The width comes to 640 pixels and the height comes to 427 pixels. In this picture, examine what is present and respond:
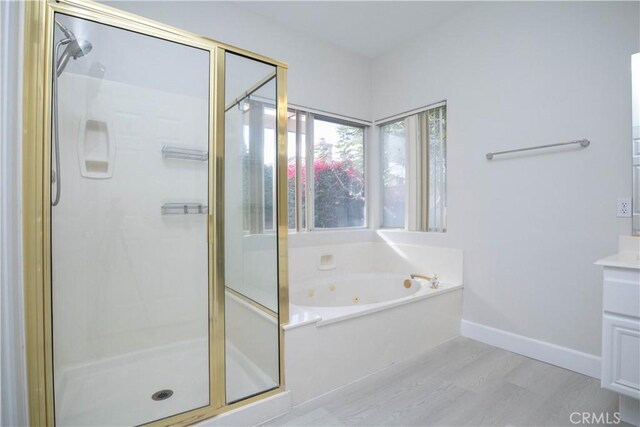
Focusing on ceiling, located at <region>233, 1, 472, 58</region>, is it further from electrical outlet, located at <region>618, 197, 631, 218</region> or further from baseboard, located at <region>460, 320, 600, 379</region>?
baseboard, located at <region>460, 320, 600, 379</region>

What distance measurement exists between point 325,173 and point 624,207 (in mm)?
2169

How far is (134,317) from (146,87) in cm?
149

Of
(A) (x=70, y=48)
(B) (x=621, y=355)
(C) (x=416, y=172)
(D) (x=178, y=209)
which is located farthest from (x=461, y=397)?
(A) (x=70, y=48)

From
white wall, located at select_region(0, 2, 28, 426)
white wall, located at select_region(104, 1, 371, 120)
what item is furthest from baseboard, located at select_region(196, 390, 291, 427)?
white wall, located at select_region(104, 1, 371, 120)

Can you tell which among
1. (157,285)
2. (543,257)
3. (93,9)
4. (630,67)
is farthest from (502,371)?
(93,9)

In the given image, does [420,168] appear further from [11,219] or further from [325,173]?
[11,219]

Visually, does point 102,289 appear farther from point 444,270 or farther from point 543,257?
point 543,257

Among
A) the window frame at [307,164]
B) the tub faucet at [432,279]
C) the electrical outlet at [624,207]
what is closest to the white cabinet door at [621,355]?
the electrical outlet at [624,207]

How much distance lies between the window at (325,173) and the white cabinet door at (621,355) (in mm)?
2115

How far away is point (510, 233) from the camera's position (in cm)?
221

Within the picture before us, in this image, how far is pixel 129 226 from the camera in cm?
192

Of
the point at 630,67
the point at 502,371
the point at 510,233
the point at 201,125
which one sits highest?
the point at 630,67

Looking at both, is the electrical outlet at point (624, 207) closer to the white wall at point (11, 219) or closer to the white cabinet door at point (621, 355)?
the white cabinet door at point (621, 355)

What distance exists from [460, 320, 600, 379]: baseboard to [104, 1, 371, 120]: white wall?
2.27m
